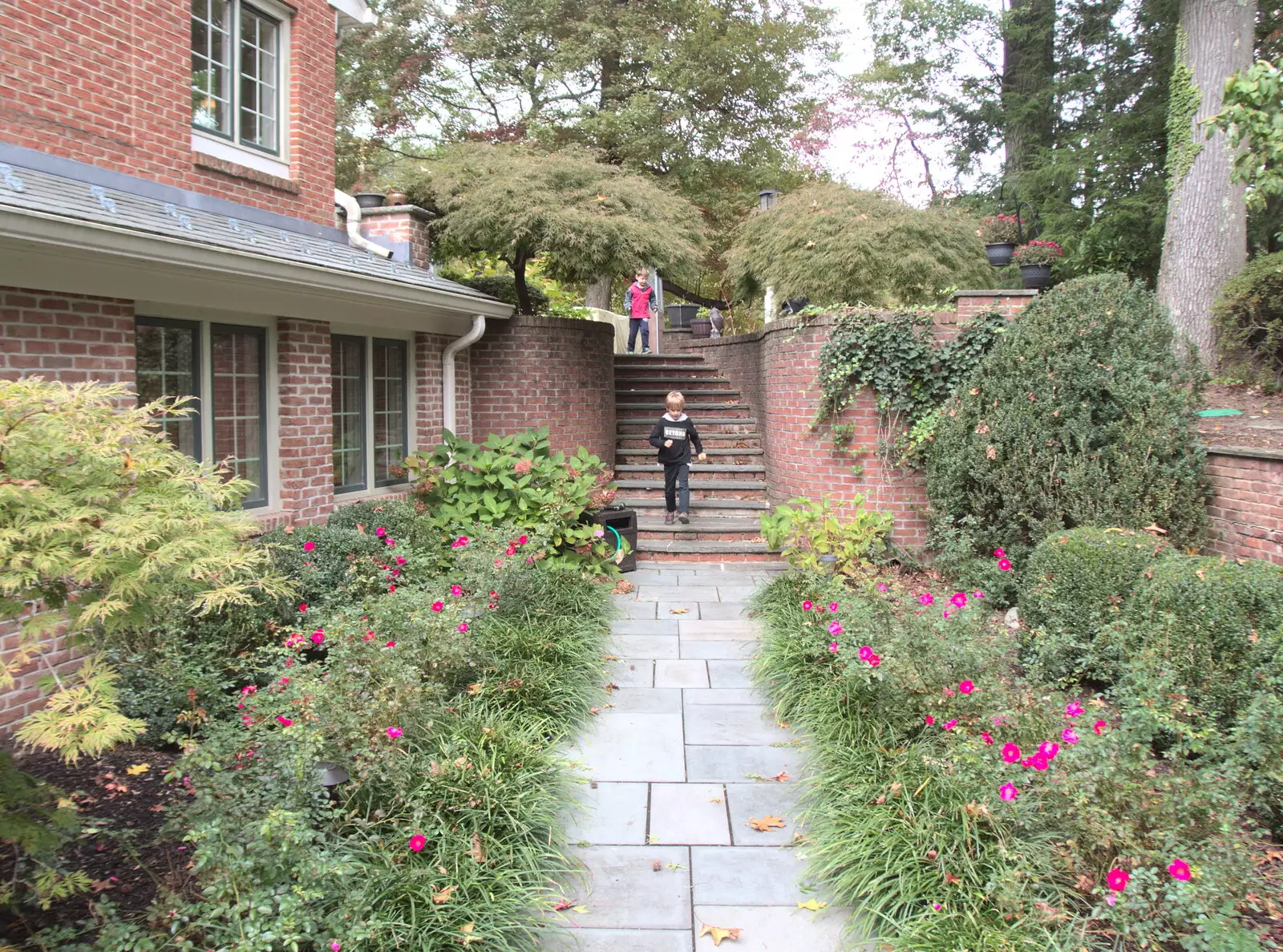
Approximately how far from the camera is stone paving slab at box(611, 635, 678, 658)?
6.22 meters

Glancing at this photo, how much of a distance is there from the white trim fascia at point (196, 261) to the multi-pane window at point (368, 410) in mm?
837

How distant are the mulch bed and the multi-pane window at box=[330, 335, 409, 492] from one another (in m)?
3.92

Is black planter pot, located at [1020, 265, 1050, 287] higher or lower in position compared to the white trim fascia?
higher

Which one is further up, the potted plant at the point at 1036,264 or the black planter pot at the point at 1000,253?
the black planter pot at the point at 1000,253

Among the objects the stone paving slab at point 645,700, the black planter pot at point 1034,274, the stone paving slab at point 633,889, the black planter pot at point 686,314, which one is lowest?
the stone paving slab at point 633,889

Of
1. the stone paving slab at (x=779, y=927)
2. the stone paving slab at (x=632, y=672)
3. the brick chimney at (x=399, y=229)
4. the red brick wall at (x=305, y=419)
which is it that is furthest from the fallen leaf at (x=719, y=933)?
the brick chimney at (x=399, y=229)

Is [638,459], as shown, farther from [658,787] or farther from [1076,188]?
[1076,188]


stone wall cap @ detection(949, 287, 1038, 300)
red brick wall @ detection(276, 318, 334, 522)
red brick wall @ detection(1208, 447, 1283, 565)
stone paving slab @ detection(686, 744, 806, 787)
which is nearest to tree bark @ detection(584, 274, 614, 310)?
stone wall cap @ detection(949, 287, 1038, 300)

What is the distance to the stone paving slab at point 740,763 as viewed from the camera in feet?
14.4

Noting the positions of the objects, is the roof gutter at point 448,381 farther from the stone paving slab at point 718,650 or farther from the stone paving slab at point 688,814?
the stone paving slab at point 688,814

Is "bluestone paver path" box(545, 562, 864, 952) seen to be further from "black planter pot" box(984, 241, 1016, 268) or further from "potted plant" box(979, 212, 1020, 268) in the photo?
"potted plant" box(979, 212, 1020, 268)

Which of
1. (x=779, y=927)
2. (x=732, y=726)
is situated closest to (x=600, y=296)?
(x=732, y=726)

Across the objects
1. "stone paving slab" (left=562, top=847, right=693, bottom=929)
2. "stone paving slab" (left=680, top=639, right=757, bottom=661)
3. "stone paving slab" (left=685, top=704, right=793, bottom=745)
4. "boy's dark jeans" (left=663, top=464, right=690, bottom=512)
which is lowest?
"stone paving slab" (left=562, top=847, right=693, bottom=929)

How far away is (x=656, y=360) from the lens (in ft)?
45.9
